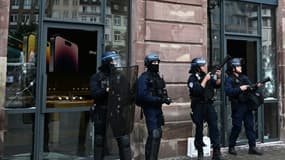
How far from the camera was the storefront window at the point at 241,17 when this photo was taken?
9420 millimetres

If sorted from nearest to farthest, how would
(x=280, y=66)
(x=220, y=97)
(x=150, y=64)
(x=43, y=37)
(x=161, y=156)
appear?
(x=150, y=64) < (x=43, y=37) < (x=161, y=156) < (x=220, y=97) < (x=280, y=66)

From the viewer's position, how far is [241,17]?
965 centimetres

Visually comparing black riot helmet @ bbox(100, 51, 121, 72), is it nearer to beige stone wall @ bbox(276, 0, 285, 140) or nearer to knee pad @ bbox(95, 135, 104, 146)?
knee pad @ bbox(95, 135, 104, 146)

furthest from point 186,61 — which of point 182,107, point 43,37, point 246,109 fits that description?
point 43,37

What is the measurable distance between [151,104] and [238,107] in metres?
2.64

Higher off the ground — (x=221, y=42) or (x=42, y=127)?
(x=221, y=42)

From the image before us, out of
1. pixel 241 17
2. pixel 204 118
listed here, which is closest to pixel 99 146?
pixel 204 118

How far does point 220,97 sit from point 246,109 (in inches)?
41.3

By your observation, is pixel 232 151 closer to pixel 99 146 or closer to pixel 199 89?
pixel 199 89

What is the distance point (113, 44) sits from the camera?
7.80 meters

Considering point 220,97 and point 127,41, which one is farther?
point 220,97

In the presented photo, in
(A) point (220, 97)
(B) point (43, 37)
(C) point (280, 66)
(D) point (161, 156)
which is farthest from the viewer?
(C) point (280, 66)

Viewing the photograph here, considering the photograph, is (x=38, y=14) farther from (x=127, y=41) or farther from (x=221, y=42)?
(x=221, y=42)

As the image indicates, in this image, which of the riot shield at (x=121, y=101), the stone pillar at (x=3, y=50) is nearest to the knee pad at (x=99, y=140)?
the riot shield at (x=121, y=101)
